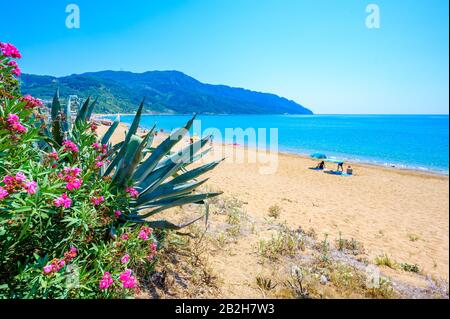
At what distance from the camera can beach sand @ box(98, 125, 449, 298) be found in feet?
11.9

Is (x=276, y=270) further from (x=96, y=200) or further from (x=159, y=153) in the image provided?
(x=96, y=200)

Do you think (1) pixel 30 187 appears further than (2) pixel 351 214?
No

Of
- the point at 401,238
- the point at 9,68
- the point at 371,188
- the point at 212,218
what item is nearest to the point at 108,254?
the point at 9,68

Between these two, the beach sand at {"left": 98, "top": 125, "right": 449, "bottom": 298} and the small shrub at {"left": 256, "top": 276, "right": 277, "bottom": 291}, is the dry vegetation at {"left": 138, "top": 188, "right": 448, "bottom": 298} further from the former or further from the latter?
the beach sand at {"left": 98, "top": 125, "right": 449, "bottom": 298}

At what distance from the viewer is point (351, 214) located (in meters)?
7.84

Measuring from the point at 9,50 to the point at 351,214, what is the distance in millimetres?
8386

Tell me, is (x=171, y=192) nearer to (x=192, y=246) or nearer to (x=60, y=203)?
(x=192, y=246)

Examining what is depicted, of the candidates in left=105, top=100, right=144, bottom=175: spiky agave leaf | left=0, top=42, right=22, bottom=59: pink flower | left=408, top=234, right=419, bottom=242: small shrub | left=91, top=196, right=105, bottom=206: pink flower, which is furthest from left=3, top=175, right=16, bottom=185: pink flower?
left=408, top=234, right=419, bottom=242: small shrub

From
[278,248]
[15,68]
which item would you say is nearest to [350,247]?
[278,248]

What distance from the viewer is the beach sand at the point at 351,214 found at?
3.62 metres

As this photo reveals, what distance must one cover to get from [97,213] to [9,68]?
1362mm

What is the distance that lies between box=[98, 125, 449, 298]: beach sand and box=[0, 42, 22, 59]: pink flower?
2.82 m

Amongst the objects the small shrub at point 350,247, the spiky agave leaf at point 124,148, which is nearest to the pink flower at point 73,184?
the spiky agave leaf at point 124,148

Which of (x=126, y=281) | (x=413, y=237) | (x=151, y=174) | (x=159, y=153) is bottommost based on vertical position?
(x=413, y=237)
